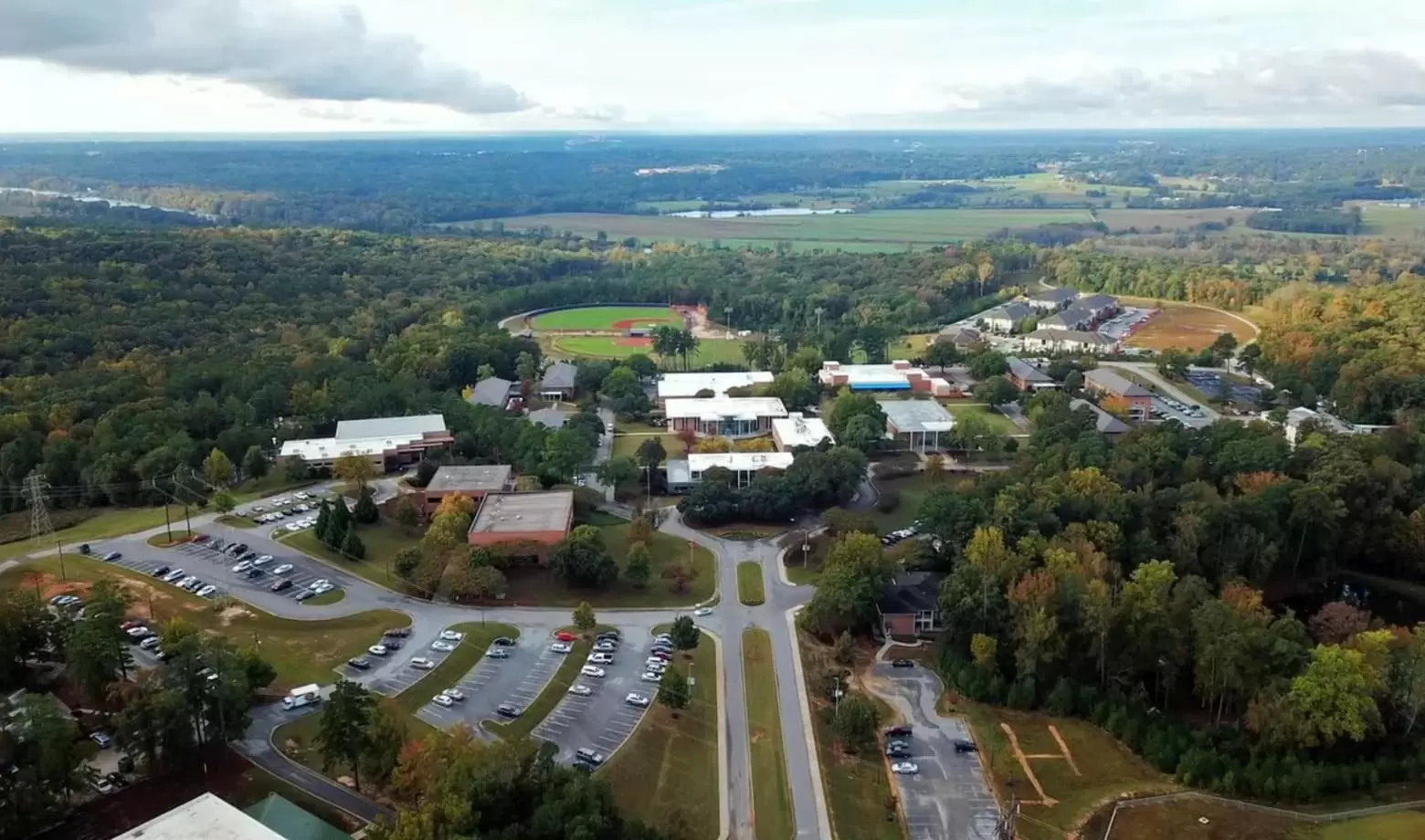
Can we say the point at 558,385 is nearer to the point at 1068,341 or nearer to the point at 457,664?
the point at 457,664

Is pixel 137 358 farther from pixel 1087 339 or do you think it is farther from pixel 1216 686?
pixel 1087 339

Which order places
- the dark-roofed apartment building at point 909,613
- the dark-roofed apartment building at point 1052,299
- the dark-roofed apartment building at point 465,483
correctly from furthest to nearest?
the dark-roofed apartment building at point 1052,299, the dark-roofed apartment building at point 465,483, the dark-roofed apartment building at point 909,613

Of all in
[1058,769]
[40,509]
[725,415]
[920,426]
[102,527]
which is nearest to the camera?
[1058,769]

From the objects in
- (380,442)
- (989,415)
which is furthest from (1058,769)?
(380,442)

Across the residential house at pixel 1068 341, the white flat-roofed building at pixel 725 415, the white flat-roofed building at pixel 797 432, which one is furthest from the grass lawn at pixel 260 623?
the residential house at pixel 1068 341

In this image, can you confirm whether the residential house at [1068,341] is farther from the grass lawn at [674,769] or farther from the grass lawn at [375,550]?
the grass lawn at [674,769]
